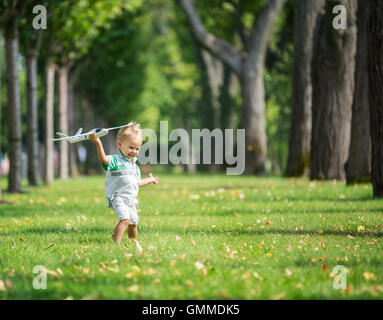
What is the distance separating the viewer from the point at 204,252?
5.60m

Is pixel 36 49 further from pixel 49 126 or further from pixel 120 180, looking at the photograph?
pixel 120 180

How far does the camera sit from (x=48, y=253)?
5.87 metres

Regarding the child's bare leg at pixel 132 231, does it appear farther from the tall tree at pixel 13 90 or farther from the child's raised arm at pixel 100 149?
the tall tree at pixel 13 90

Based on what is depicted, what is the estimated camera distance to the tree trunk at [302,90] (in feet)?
64.9

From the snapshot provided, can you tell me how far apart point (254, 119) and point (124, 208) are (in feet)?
62.3

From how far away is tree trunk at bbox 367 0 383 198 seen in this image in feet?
31.2

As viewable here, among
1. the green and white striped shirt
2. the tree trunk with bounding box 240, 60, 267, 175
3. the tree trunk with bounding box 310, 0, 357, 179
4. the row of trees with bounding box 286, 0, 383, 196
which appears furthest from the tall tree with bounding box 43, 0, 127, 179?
the green and white striped shirt

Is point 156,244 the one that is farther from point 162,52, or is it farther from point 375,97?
point 162,52

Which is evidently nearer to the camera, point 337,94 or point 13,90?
point 13,90

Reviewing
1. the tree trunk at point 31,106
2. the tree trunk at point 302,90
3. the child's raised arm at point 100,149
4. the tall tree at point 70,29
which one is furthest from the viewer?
the tree trunk at point 302,90

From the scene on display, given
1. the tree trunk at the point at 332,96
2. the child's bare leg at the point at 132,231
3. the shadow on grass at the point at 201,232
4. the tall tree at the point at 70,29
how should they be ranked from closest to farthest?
1. the child's bare leg at the point at 132,231
2. the shadow on grass at the point at 201,232
3. the tree trunk at the point at 332,96
4. the tall tree at the point at 70,29

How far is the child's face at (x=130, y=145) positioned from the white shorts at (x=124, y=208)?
493mm

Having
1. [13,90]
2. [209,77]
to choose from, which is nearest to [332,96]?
[13,90]

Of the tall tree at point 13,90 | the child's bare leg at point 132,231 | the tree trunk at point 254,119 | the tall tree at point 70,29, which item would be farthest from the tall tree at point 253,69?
the child's bare leg at point 132,231
